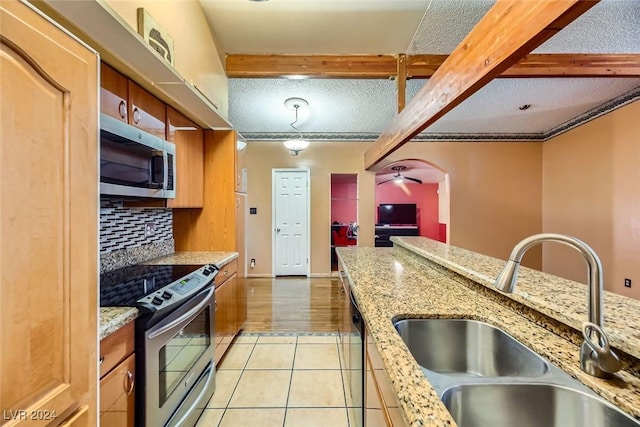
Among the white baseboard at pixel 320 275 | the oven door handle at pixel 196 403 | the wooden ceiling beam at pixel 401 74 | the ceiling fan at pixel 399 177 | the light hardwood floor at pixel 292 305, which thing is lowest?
the light hardwood floor at pixel 292 305

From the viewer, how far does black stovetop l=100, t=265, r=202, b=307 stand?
130 cm

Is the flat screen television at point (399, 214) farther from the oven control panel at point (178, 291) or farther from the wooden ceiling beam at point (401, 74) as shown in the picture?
the oven control panel at point (178, 291)

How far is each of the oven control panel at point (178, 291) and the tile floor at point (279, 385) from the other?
2.88 ft

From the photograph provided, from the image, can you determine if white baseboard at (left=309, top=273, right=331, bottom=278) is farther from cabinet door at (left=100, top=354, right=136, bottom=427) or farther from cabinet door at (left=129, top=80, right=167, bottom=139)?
cabinet door at (left=100, top=354, right=136, bottom=427)

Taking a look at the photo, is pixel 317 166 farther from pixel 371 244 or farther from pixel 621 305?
pixel 621 305

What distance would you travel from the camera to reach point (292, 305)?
3863 millimetres

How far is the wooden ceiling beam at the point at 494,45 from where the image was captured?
1041 millimetres

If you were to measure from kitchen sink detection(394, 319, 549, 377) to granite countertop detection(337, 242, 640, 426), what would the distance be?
0.12 feet

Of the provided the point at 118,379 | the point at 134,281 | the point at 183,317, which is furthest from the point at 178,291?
the point at 118,379

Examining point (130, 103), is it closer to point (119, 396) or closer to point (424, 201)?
point (119, 396)

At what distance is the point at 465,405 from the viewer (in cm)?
81

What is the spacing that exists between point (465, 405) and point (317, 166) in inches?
188

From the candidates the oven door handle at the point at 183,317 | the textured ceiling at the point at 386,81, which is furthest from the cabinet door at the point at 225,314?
the textured ceiling at the point at 386,81

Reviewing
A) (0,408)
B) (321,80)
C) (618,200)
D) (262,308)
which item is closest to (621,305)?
(0,408)
